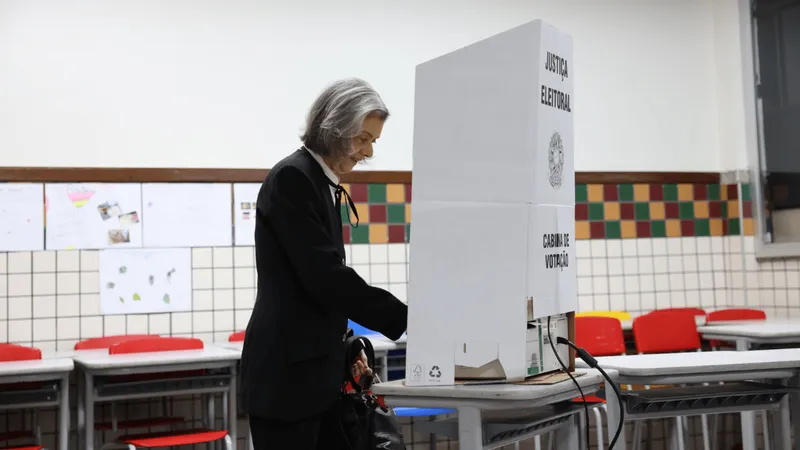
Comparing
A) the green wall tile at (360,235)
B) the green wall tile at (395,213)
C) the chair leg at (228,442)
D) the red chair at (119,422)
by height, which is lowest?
the chair leg at (228,442)

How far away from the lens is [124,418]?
4.64 m

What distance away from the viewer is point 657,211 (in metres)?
5.89

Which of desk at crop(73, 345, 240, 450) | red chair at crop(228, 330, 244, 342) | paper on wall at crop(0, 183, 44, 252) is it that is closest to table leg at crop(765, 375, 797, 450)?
desk at crop(73, 345, 240, 450)

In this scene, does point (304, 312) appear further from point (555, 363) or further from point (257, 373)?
point (555, 363)

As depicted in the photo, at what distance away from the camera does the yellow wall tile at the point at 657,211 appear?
5871 millimetres

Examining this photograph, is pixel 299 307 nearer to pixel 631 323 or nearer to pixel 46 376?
pixel 46 376

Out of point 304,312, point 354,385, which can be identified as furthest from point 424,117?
point 354,385

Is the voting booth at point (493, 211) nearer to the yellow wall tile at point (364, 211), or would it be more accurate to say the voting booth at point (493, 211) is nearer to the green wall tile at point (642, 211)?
the yellow wall tile at point (364, 211)

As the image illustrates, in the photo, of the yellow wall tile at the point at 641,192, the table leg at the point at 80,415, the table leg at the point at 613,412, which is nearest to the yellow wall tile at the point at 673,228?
the yellow wall tile at the point at 641,192

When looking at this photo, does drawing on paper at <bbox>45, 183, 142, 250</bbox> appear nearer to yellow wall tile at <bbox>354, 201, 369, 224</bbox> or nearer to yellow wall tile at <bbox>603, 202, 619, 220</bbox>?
yellow wall tile at <bbox>354, 201, 369, 224</bbox>

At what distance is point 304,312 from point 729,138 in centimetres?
480

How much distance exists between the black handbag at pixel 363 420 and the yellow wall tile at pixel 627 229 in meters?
4.04

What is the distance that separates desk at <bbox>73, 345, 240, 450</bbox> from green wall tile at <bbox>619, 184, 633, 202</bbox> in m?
2.96

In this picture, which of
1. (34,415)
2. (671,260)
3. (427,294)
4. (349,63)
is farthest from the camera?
(671,260)
